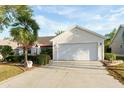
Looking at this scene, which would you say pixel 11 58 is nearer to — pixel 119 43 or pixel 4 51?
pixel 4 51

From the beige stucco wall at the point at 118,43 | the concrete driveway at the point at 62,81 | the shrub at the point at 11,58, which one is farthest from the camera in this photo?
the beige stucco wall at the point at 118,43

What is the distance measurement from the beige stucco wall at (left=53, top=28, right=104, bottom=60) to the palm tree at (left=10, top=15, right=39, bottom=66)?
7.00 m

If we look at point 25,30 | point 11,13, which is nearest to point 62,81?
point 25,30

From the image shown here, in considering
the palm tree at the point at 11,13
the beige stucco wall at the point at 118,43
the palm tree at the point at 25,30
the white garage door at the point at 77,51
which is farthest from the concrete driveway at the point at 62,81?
the beige stucco wall at the point at 118,43

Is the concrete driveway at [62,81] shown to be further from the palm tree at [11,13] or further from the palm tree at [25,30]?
the palm tree at [11,13]

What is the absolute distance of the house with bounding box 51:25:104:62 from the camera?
27.3 metres

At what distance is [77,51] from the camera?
28156 mm

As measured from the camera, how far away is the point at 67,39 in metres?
29.0

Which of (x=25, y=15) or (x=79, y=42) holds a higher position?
(x=25, y=15)

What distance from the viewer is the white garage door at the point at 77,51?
89.9 feet
